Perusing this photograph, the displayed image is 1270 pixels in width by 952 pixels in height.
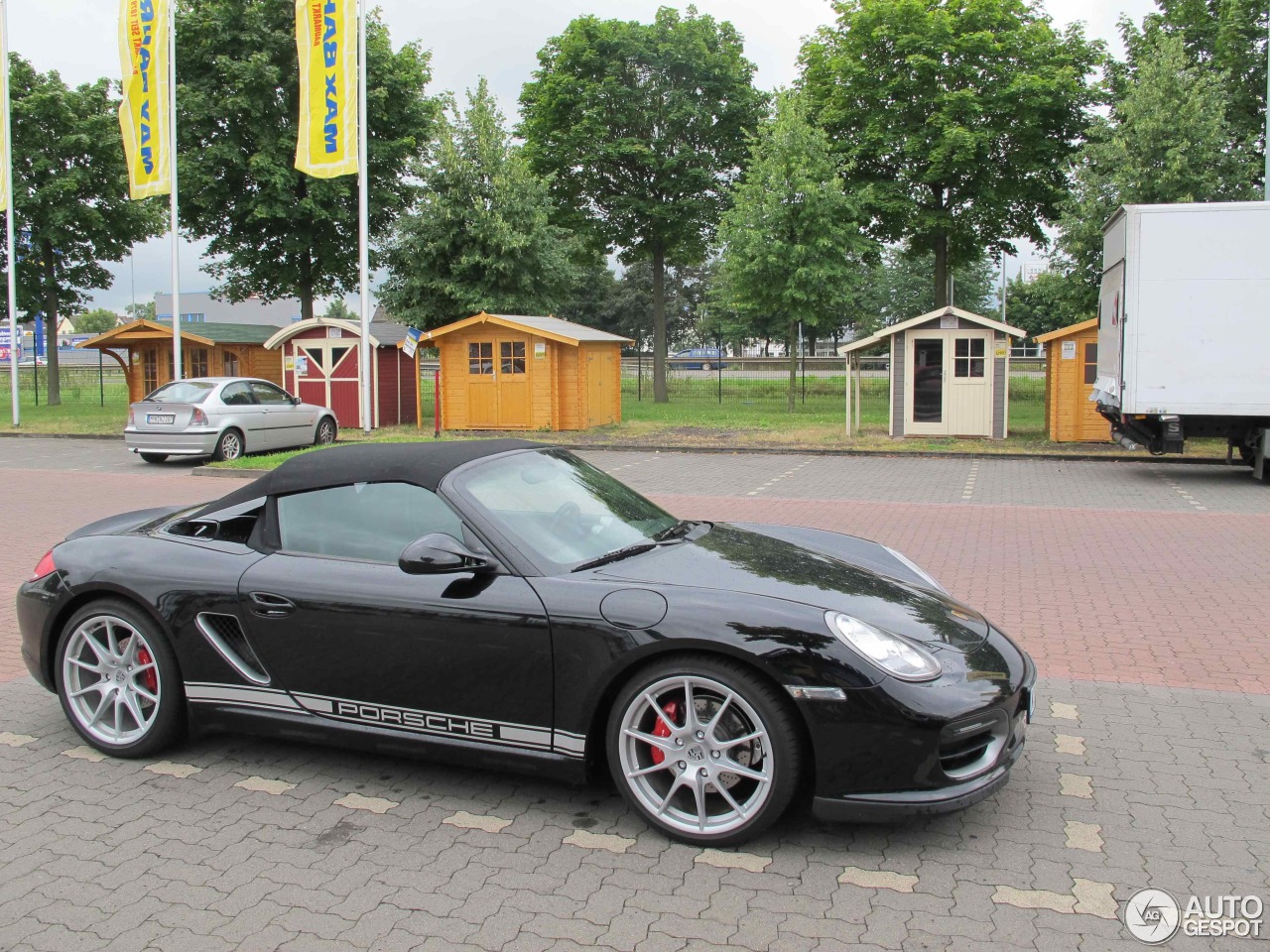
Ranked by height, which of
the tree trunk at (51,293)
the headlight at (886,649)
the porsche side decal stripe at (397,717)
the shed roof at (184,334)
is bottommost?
the porsche side decal stripe at (397,717)

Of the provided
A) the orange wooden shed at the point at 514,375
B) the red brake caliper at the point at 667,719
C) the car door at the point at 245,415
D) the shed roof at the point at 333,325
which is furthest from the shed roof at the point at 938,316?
the red brake caliper at the point at 667,719

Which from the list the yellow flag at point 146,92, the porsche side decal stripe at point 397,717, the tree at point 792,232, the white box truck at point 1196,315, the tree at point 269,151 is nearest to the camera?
the porsche side decal stripe at point 397,717

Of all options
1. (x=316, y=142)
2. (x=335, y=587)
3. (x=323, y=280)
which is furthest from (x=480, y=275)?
(x=335, y=587)

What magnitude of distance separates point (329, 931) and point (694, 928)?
108 centimetres

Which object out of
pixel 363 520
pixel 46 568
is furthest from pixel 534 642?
pixel 46 568

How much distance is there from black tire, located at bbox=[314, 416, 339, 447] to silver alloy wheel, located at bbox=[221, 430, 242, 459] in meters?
2.20

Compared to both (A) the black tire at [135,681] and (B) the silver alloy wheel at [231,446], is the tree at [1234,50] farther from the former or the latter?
(A) the black tire at [135,681]

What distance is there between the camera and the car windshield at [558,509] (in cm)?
418

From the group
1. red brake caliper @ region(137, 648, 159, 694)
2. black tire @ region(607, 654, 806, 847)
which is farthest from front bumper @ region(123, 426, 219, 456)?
black tire @ region(607, 654, 806, 847)

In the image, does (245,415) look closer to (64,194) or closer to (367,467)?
(367,467)

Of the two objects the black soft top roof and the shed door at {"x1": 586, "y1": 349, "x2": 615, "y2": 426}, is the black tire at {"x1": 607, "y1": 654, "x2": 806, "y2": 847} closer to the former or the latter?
the black soft top roof

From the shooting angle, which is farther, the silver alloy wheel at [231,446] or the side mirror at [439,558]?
the silver alloy wheel at [231,446]

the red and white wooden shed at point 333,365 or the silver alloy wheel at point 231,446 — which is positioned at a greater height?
the red and white wooden shed at point 333,365

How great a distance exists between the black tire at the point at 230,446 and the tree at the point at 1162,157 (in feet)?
57.1
